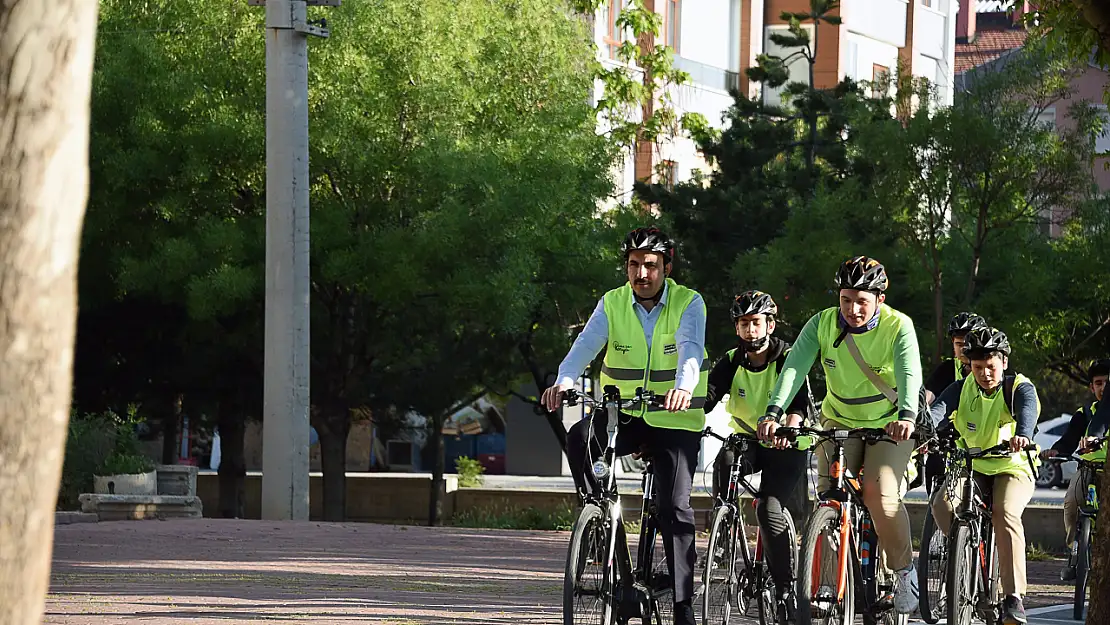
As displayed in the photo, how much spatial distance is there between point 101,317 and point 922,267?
11241 millimetres

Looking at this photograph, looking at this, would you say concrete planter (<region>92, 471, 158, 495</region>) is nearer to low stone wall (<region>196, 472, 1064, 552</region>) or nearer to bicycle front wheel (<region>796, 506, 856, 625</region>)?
low stone wall (<region>196, 472, 1064, 552</region>)

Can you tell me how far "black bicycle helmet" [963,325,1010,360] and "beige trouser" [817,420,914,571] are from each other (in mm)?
1077

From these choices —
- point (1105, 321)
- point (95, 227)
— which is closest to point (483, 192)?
point (95, 227)

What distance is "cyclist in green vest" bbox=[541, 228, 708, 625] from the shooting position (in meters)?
8.46

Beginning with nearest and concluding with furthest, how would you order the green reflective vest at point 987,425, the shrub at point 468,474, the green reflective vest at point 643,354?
the green reflective vest at point 643,354, the green reflective vest at point 987,425, the shrub at point 468,474

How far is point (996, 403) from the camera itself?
406 inches

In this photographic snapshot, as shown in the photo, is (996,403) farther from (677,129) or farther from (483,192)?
(677,129)

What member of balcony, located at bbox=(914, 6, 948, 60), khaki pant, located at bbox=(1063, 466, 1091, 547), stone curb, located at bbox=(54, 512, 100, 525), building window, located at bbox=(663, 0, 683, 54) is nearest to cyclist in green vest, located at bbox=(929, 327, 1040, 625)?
khaki pant, located at bbox=(1063, 466, 1091, 547)

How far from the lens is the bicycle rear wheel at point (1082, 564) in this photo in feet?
41.4

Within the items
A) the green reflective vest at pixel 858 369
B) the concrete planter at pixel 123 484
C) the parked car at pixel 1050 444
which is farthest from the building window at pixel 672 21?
the green reflective vest at pixel 858 369

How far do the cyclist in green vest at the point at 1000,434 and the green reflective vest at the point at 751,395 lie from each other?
2.79 ft

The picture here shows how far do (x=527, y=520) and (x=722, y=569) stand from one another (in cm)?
1598

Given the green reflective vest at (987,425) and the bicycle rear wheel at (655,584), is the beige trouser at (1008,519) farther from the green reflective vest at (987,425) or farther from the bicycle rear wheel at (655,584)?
the bicycle rear wheel at (655,584)

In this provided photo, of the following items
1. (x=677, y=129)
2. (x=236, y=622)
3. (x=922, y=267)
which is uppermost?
(x=677, y=129)
